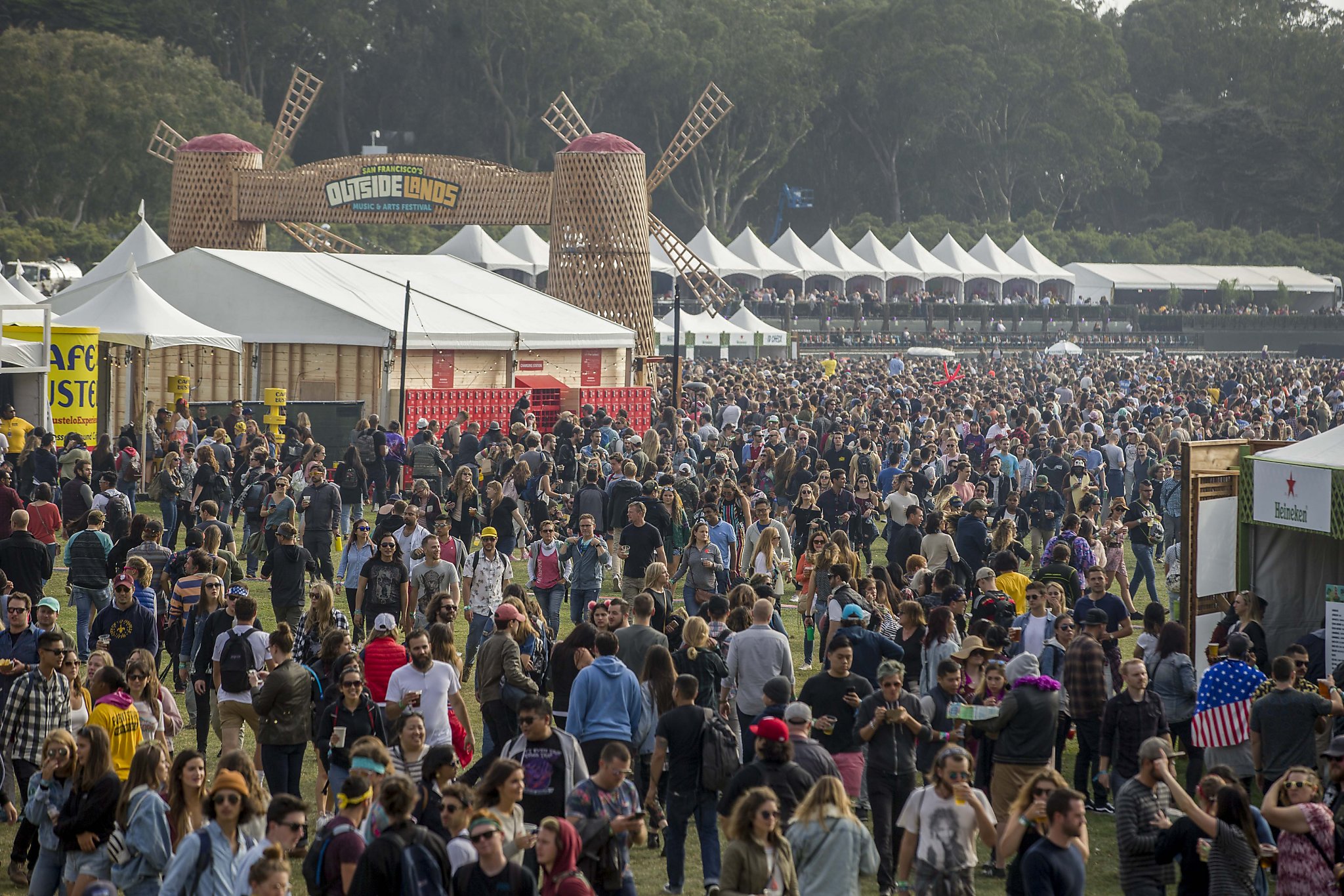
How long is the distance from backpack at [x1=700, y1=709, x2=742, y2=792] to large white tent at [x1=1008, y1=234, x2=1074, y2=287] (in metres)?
61.1

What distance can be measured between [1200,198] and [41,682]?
9481 cm

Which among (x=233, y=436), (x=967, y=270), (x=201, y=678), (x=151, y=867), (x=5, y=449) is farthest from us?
(x=967, y=270)

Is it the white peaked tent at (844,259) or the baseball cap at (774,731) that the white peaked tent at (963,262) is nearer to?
the white peaked tent at (844,259)

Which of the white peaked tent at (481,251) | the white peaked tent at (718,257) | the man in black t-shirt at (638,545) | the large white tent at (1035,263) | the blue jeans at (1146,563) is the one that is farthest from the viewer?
the large white tent at (1035,263)

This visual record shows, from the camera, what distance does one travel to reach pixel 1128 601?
17047mm

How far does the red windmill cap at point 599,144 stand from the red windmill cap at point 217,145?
6880 mm

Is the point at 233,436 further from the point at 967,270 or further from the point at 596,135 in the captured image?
the point at 967,270

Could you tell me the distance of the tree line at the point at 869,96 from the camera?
8162cm

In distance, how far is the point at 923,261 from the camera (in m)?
67.2

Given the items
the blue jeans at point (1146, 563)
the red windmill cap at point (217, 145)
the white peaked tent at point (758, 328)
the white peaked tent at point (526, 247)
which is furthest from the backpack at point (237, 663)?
the white peaked tent at point (526, 247)

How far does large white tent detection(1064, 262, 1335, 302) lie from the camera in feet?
238

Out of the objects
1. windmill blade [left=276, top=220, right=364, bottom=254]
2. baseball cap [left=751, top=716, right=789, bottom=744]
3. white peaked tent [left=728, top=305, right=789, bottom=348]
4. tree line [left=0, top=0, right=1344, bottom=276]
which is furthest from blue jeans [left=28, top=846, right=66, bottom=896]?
tree line [left=0, top=0, right=1344, bottom=276]

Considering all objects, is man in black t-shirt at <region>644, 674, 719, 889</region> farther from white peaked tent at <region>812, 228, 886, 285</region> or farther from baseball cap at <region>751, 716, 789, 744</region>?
white peaked tent at <region>812, 228, 886, 285</region>

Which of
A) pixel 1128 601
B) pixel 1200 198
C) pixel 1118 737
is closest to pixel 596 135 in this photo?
pixel 1128 601
